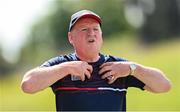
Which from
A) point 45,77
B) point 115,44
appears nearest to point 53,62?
point 45,77

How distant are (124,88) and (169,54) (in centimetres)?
2190

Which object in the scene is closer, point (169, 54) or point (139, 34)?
point (169, 54)

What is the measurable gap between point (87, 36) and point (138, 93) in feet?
51.1

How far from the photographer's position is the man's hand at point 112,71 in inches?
242

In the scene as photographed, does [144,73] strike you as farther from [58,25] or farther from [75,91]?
[58,25]

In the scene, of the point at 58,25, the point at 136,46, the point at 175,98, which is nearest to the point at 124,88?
the point at 175,98

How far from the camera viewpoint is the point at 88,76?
611 centimetres

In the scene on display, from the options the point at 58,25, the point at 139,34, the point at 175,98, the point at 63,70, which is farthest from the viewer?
the point at 58,25

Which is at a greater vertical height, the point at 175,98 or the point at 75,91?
the point at 75,91

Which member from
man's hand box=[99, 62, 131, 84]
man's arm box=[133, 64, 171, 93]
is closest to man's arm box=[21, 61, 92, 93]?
man's hand box=[99, 62, 131, 84]

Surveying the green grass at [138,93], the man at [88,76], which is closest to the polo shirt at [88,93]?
the man at [88,76]

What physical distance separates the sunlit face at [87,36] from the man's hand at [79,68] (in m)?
0.13

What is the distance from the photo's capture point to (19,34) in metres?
50.8

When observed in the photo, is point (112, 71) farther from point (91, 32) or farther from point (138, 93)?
point (138, 93)
